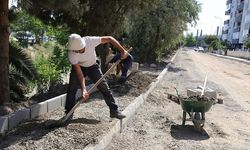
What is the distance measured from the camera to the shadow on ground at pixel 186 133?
690 centimetres

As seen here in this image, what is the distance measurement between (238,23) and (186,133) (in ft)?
345

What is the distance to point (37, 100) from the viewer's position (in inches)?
331

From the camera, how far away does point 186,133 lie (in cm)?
721

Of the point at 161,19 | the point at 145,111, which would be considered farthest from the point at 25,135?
the point at 161,19

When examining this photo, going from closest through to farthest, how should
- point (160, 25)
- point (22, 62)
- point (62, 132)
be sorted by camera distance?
point (62, 132), point (22, 62), point (160, 25)

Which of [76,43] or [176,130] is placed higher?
[76,43]

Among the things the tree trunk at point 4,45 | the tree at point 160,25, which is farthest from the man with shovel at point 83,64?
the tree at point 160,25

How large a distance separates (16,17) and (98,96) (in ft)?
8.90

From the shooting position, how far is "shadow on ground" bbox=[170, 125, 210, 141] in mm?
6898

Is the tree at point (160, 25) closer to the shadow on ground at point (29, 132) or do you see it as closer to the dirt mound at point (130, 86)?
the dirt mound at point (130, 86)

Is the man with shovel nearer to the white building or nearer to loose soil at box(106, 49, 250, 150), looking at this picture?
loose soil at box(106, 49, 250, 150)

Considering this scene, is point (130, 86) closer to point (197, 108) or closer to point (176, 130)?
point (176, 130)

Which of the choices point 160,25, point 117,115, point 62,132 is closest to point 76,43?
point 62,132

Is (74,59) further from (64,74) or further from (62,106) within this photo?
(64,74)
